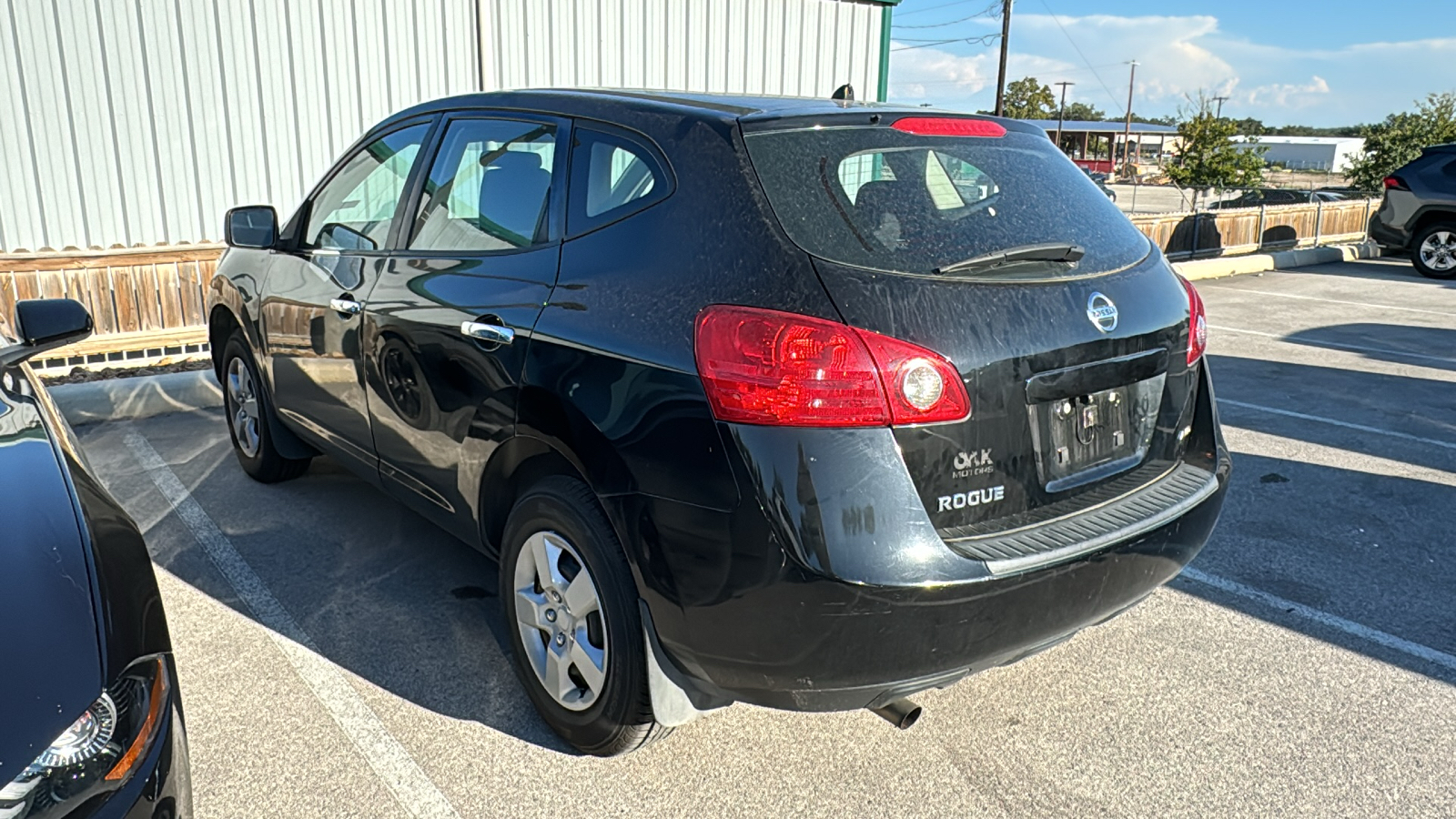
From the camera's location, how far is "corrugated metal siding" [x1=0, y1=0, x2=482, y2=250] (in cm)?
913

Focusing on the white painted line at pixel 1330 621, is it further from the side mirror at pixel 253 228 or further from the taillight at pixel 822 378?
the side mirror at pixel 253 228

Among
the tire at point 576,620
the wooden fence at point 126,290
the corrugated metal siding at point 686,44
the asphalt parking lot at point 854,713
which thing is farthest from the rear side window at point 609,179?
the corrugated metal siding at point 686,44

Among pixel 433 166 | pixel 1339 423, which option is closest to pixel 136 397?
pixel 433 166

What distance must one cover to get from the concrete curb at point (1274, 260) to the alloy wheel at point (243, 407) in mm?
11340

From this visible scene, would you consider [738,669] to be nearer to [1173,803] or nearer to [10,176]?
[1173,803]

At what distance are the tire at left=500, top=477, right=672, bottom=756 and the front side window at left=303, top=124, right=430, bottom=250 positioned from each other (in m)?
1.41

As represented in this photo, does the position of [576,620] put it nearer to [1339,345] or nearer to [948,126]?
[948,126]

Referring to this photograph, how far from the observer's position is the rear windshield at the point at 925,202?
8.04ft

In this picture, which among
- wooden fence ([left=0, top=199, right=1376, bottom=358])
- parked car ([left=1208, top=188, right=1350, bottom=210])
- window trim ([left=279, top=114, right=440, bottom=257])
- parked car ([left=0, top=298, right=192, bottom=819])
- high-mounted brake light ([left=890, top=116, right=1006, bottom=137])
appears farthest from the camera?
parked car ([left=1208, top=188, right=1350, bottom=210])

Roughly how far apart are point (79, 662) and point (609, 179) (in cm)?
168

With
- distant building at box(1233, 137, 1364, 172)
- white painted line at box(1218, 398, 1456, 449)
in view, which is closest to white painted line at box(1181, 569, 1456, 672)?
white painted line at box(1218, 398, 1456, 449)

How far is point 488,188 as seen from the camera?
331 cm

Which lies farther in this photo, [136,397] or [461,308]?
[136,397]

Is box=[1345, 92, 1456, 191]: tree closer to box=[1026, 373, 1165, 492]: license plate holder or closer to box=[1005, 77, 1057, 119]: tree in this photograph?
box=[1026, 373, 1165, 492]: license plate holder
